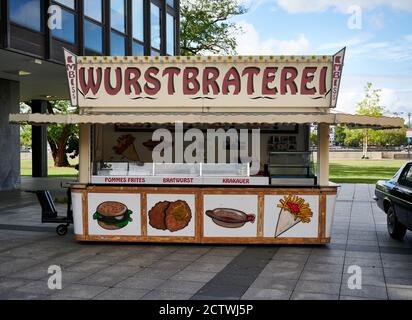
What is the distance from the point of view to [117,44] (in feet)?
59.7

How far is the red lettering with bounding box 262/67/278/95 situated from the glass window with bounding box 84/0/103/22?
9.71 meters

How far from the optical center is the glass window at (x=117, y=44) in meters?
17.8

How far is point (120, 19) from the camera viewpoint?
1850cm

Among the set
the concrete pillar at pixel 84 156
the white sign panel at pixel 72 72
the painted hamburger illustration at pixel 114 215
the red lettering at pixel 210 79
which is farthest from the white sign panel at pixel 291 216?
the white sign panel at pixel 72 72

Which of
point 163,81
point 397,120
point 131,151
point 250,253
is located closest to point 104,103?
point 163,81

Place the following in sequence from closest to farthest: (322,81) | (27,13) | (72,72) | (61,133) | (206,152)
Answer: (322,81), (72,72), (206,152), (27,13), (61,133)

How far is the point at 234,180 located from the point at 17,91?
→ 43.1 ft

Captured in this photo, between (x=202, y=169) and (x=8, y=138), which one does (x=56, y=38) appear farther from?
(x=202, y=169)

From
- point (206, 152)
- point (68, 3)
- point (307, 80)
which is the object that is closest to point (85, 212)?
point (206, 152)

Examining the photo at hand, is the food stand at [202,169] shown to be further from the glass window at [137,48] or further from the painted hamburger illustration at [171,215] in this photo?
the glass window at [137,48]

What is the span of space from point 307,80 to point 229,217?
288 cm
